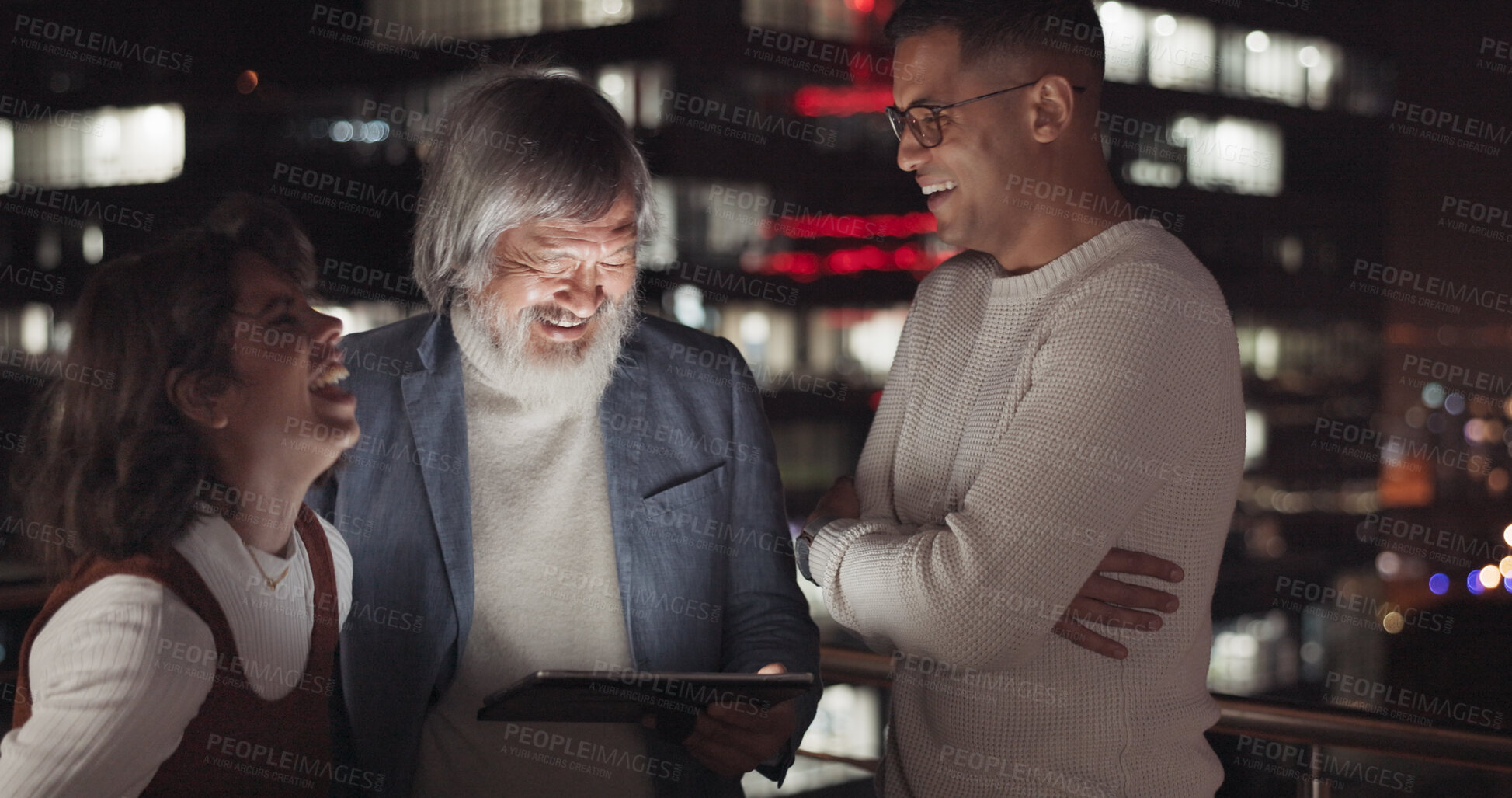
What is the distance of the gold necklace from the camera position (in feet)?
6.81

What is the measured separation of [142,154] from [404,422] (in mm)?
1750

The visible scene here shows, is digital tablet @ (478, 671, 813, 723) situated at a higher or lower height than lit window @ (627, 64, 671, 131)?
lower

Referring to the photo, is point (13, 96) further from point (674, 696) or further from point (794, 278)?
point (794, 278)

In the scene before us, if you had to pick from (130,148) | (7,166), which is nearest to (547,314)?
(130,148)

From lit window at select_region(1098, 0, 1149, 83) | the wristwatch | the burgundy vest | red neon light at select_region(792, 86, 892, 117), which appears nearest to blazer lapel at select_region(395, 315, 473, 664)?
the burgundy vest

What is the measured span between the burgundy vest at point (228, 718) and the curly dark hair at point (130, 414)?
50 millimetres

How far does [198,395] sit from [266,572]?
338 millimetres

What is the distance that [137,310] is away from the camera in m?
1.98

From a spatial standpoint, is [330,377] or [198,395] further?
[330,377]

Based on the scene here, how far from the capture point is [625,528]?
236 centimetres

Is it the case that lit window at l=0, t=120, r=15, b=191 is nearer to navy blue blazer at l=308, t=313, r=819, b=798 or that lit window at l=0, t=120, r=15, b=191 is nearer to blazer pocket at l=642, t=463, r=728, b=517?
navy blue blazer at l=308, t=313, r=819, b=798

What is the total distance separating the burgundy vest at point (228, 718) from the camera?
1.93 meters

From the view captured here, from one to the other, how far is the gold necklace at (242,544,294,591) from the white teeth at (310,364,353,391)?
1.02 feet

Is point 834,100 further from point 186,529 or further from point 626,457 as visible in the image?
point 186,529
